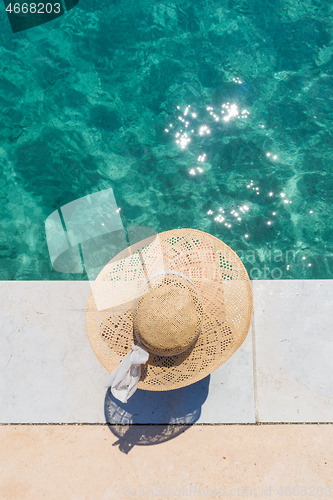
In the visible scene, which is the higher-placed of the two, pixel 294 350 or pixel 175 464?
pixel 294 350

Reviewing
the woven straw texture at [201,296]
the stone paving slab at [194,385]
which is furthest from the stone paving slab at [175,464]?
the woven straw texture at [201,296]

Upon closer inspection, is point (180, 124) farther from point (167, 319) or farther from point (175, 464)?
point (175, 464)

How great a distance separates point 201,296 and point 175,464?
1.83m

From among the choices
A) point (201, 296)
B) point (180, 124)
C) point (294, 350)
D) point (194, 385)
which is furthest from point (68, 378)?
point (180, 124)

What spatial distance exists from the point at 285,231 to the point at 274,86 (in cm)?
155

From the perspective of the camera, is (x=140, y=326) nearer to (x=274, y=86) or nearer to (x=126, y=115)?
(x=126, y=115)

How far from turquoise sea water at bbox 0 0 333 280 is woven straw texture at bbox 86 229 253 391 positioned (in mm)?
803

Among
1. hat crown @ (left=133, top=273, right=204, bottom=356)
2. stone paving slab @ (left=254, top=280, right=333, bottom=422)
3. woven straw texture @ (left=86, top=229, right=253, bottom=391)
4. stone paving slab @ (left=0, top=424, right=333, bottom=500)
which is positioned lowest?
stone paving slab @ (left=0, top=424, right=333, bottom=500)

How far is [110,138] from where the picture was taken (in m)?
4.17

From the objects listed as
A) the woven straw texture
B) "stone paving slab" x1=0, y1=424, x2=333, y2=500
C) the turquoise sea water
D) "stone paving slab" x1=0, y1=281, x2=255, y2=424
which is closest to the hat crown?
the woven straw texture

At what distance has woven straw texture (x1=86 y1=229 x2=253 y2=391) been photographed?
3.02m

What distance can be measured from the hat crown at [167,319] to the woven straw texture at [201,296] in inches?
11.5

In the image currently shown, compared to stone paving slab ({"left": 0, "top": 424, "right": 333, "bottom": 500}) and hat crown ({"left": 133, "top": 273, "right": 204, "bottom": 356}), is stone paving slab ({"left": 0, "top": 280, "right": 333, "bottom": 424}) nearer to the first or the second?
stone paving slab ({"left": 0, "top": 424, "right": 333, "bottom": 500})

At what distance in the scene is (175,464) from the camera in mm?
3754
